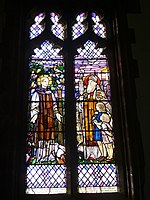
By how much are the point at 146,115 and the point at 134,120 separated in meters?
0.16

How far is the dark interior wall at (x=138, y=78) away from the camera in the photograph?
13.8 ft

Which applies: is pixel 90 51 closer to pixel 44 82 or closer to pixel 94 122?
pixel 44 82

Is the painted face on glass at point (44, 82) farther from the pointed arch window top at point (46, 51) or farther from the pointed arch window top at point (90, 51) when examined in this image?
the pointed arch window top at point (90, 51)

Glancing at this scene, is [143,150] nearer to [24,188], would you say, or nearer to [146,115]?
[146,115]

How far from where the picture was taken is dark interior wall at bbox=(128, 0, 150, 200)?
4281mm

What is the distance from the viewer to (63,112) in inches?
186

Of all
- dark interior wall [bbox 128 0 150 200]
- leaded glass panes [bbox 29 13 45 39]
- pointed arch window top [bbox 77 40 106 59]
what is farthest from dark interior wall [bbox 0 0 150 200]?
pointed arch window top [bbox 77 40 106 59]

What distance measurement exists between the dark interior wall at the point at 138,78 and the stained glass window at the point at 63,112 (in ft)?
1.11

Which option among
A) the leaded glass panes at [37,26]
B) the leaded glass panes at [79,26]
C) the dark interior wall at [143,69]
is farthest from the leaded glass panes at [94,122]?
the leaded glass panes at [37,26]

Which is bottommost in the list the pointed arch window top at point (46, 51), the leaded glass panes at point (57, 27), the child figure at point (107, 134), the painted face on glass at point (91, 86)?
the child figure at point (107, 134)

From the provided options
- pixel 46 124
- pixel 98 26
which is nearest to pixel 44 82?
pixel 46 124

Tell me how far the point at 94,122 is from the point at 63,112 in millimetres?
367

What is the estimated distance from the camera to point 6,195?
3992 mm

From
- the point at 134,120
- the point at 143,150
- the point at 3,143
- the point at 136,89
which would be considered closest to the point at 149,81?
the point at 136,89
